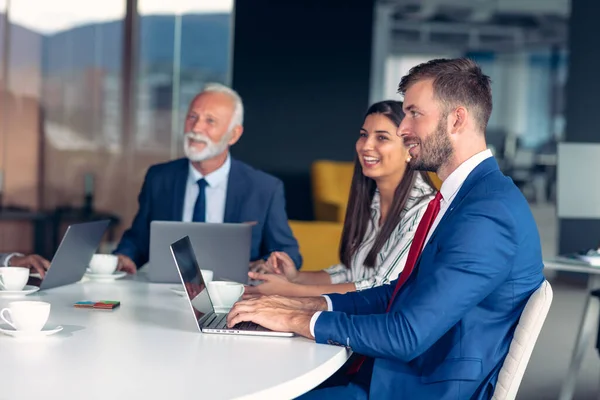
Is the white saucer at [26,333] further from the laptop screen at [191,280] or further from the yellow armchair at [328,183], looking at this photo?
the yellow armchair at [328,183]

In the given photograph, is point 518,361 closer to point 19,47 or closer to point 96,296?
point 96,296

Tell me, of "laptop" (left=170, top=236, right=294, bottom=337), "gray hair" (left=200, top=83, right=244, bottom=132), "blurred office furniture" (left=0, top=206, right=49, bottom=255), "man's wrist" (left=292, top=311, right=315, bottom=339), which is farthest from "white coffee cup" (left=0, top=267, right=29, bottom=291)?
"blurred office furniture" (left=0, top=206, right=49, bottom=255)

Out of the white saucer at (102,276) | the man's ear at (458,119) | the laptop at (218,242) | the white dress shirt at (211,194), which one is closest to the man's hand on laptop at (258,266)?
the laptop at (218,242)

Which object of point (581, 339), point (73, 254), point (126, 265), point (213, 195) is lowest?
point (581, 339)

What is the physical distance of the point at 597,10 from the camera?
29.1 ft

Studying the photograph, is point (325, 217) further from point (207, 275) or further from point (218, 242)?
point (207, 275)

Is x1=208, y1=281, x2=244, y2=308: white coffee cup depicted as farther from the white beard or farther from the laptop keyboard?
the white beard

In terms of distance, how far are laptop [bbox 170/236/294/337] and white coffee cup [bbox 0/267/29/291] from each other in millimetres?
585

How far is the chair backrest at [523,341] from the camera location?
2.04 m

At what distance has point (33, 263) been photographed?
3.01 meters

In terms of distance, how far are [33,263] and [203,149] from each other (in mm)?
1145

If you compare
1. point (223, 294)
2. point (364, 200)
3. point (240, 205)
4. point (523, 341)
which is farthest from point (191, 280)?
point (240, 205)

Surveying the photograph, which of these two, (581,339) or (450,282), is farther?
(581,339)

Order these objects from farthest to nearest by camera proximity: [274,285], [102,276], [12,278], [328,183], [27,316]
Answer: [328,183] → [102,276] → [274,285] → [12,278] → [27,316]
